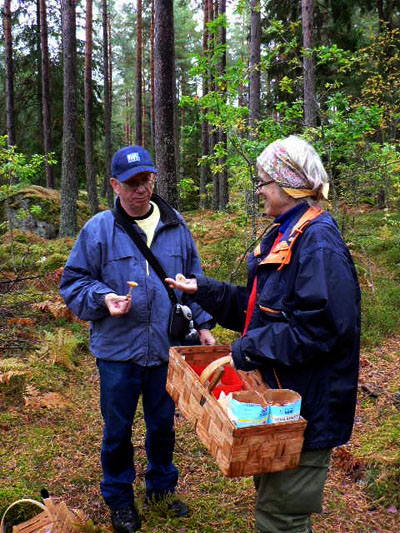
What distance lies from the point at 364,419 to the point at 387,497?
4.00 feet

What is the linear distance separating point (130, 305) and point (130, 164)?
0.94 meters

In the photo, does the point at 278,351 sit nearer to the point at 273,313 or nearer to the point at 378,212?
the point at 273,313

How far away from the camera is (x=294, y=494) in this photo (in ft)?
7.26

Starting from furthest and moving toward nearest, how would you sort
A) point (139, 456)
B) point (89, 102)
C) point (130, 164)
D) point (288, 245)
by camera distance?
point (89, 102) < point (139, 456) < point (130, 164) < point (288, 245)

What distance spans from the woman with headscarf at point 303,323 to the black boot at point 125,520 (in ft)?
4.45

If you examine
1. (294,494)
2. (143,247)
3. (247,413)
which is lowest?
(294,494)

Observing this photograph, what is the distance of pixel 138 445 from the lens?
4.55 metres

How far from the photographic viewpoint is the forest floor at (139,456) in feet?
11.7

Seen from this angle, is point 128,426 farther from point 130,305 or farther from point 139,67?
point 139,67

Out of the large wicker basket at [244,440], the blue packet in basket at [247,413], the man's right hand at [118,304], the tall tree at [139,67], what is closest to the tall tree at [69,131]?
the tall tree at [139,67]

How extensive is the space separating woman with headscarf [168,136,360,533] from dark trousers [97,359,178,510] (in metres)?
1.14

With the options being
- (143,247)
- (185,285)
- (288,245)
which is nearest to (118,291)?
(143,247)

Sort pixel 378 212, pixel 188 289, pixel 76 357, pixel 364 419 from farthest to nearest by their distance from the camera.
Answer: pixel 378 212 < pixel 76 357 < pixel 364 419 < pixel 188 289

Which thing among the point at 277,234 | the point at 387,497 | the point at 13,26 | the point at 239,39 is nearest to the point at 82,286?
the point at 277,234
